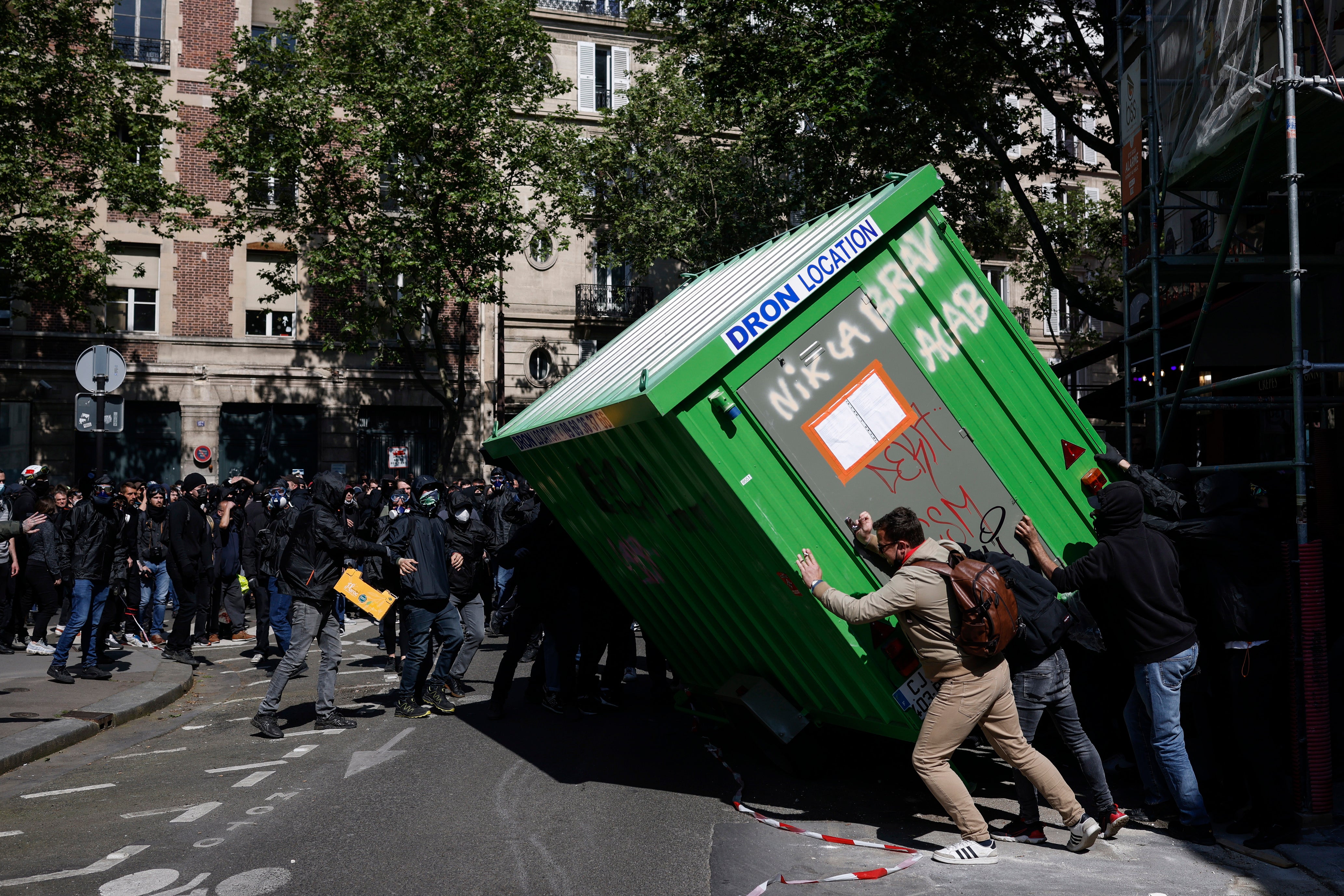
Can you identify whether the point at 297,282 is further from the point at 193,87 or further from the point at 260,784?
the point at 260,784

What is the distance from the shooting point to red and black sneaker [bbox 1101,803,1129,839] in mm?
5227

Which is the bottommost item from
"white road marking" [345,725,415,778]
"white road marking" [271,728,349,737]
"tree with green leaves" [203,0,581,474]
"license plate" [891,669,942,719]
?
"white road marking" [271,728,349,737]

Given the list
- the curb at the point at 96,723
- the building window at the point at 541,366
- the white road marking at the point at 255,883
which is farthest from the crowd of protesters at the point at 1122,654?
the building window at the point at 541,366

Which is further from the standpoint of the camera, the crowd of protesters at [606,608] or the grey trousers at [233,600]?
the grey trousers at [233,600]

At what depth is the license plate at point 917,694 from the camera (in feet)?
17.5

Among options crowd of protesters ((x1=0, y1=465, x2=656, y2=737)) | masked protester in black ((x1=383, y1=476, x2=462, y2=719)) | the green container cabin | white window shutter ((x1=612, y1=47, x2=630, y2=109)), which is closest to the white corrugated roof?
the green container cabin

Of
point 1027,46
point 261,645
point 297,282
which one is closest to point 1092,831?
point 261,645

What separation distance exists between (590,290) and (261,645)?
2219 cm

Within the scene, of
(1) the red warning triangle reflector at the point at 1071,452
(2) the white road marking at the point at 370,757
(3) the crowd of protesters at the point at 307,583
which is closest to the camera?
(1) the red warning triangle reflector at the point at 1071,452

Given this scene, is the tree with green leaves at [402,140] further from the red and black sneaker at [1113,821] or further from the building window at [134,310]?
the red and black sneaker at [1113,821]

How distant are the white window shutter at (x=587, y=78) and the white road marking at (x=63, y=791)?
29.4 m

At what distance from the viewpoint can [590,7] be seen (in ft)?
112

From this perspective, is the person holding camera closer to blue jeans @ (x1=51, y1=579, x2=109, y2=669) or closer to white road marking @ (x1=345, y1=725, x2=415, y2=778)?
blue jeans @ (x1=51, y1=579, x2=109, y2=669)

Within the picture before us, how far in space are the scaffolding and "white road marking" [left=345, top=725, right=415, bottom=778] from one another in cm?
528
